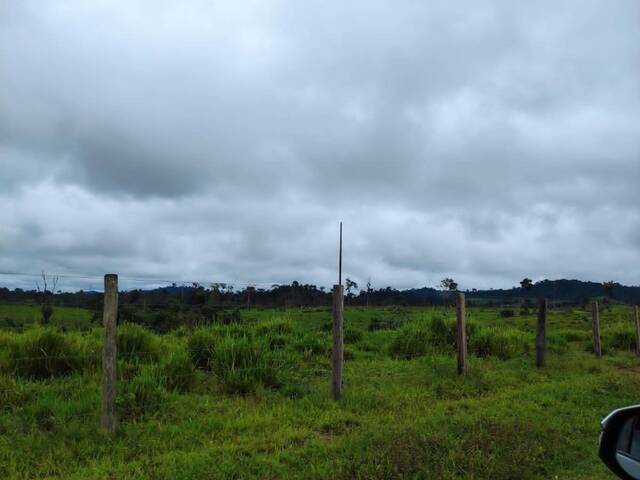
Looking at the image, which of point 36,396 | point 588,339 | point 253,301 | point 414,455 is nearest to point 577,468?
point 414,455

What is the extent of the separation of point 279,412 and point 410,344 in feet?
24.5

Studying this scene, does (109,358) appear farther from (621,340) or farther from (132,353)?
(621,340)

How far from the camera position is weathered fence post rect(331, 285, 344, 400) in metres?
8.65

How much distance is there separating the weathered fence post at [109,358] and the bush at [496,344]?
435 inches

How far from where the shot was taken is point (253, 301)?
12.8 meters

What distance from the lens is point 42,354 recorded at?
9047mm

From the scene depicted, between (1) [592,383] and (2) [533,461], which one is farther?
(1) [592,383]

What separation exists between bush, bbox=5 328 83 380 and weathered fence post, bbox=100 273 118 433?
2.60 m

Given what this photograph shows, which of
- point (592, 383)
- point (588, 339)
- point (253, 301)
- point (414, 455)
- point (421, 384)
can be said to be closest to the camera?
point (414, 455)

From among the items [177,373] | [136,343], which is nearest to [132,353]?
[136,343]

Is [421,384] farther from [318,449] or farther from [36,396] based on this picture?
[36,396]

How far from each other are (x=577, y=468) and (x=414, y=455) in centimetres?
199

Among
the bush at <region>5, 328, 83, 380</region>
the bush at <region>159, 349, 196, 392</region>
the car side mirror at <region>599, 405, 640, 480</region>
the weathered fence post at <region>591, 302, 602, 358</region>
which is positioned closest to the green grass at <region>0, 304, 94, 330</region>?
the bush at <region>5, 328, 83, 380</region>

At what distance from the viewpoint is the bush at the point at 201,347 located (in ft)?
33.4
